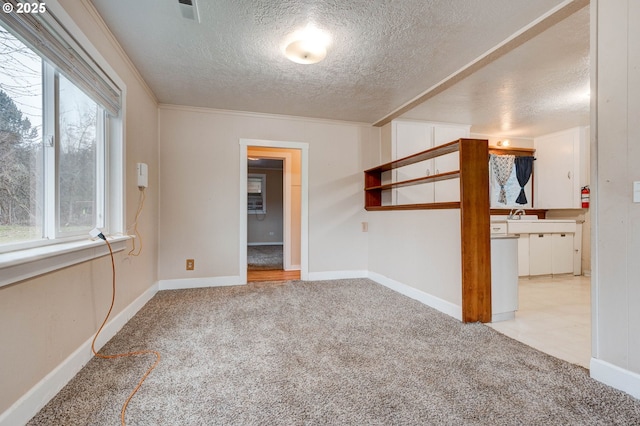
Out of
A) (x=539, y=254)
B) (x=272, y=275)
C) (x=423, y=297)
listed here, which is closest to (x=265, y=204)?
(x=272, y=275)

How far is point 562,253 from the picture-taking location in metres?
4.19

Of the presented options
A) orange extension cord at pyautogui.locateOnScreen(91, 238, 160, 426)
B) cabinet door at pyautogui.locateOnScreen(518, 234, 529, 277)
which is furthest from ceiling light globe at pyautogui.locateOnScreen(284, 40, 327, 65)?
cabinet door at pyautogui.locateOnScreen(518, 234, 529, 277)

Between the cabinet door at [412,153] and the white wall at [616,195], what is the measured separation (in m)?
2.19

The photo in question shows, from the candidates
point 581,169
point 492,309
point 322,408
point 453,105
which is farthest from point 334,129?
point 581,169

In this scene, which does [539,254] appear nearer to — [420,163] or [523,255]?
[523,255]

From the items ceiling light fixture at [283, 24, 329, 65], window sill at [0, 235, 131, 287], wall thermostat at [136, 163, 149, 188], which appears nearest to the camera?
window sill at [0, 235, 131, 287]

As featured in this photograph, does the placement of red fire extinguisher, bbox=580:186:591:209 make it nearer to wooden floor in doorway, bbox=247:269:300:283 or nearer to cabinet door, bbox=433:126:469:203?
cabinet door, bbox=433:126:469:203

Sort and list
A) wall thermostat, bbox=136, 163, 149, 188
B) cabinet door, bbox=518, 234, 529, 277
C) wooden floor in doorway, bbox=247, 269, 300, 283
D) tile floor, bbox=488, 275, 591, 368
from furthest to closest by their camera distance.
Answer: cabinet door, bbox=518, 234, 529, 277 < wooden floor in doorway, bbox=247, 269, 300, 283 < wall thermostat, bbox=136, 163, 149, 188 < tile floor, bbox=488, 275, 591, 368

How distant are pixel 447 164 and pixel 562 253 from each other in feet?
7.16

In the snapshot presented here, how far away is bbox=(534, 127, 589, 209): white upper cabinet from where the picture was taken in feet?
13.8

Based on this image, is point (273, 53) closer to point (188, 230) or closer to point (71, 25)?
point (71, 25)

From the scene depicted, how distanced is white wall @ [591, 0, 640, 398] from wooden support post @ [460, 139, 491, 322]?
81 centimetres

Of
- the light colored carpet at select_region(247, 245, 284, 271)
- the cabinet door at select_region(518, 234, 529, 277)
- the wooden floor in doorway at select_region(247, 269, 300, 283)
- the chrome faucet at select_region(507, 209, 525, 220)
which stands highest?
the chrome faucet at select_region(507, 209, 525, 220)

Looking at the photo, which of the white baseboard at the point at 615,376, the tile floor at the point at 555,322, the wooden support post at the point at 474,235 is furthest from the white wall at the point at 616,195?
the wooden support post at the point at 474,235
